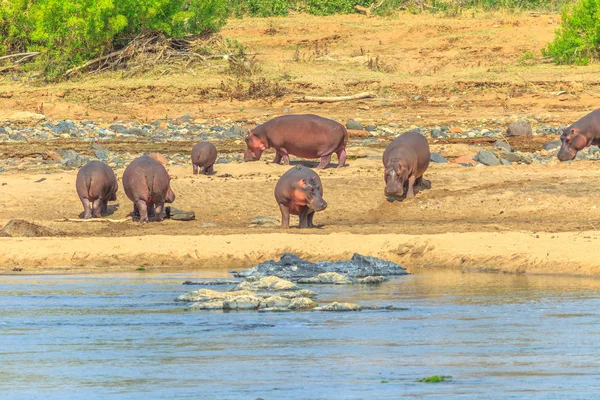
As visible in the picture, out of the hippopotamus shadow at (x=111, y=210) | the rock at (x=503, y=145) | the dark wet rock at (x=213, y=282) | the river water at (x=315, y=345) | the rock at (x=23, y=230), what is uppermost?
the river water at (x=315, y=345)

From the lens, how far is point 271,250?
13367mm

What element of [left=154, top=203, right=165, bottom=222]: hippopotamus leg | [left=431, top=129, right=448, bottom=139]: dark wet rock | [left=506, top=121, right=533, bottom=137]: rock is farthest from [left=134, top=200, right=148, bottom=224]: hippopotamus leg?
[left=506, top=121, right=533, bottom=137]: rock

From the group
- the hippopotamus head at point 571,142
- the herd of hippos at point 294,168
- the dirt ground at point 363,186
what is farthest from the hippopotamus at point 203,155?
the hippopotamus head at point 571,142

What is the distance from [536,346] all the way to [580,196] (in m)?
8.53

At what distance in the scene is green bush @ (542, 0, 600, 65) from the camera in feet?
101

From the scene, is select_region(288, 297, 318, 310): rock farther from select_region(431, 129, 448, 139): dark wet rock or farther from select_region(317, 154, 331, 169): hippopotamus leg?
select_region(431, 129, 448, 139): dark wet rock

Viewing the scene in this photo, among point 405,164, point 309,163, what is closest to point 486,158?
point 309,163

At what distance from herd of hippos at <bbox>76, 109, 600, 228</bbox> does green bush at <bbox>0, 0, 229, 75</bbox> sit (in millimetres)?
11484

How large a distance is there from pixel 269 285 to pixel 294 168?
4399mm

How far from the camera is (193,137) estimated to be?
→ 79.5ft

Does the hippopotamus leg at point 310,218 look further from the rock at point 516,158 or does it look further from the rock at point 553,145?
the rock at point 553,145

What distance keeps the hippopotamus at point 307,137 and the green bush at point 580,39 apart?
13204mm

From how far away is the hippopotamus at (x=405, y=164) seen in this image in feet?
54.3

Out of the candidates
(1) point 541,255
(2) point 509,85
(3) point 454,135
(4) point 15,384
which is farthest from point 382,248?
(2) point 509,85
